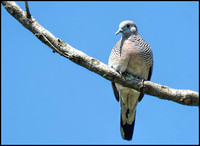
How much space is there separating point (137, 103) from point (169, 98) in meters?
2.15

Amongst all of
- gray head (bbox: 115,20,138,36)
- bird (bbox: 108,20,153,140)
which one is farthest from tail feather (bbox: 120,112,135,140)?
gray head (bbox: 115,20,138,36)

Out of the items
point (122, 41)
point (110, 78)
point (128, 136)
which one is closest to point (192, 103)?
point (110, 78)

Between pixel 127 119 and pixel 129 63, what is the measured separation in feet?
5.41

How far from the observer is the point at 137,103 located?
6.38 metres

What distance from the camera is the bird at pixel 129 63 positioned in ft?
17.4

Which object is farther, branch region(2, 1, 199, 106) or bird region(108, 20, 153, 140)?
bird region(108, 20, 153, 140)

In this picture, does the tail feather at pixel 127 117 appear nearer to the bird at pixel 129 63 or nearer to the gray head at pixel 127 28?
the bird at pixel 129 63

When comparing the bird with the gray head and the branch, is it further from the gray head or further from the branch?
the branch

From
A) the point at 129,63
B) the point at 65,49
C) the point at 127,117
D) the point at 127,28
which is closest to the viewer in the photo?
the point at 65,49

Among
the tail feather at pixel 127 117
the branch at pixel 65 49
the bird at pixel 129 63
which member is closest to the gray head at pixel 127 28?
the bird at pixel 129 63

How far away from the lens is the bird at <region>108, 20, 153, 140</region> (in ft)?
17.4

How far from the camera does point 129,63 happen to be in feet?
17.4

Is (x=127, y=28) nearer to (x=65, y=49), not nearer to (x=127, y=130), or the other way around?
(x=65, y=49)

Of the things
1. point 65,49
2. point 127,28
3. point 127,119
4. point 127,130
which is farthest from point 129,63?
point 127,130
